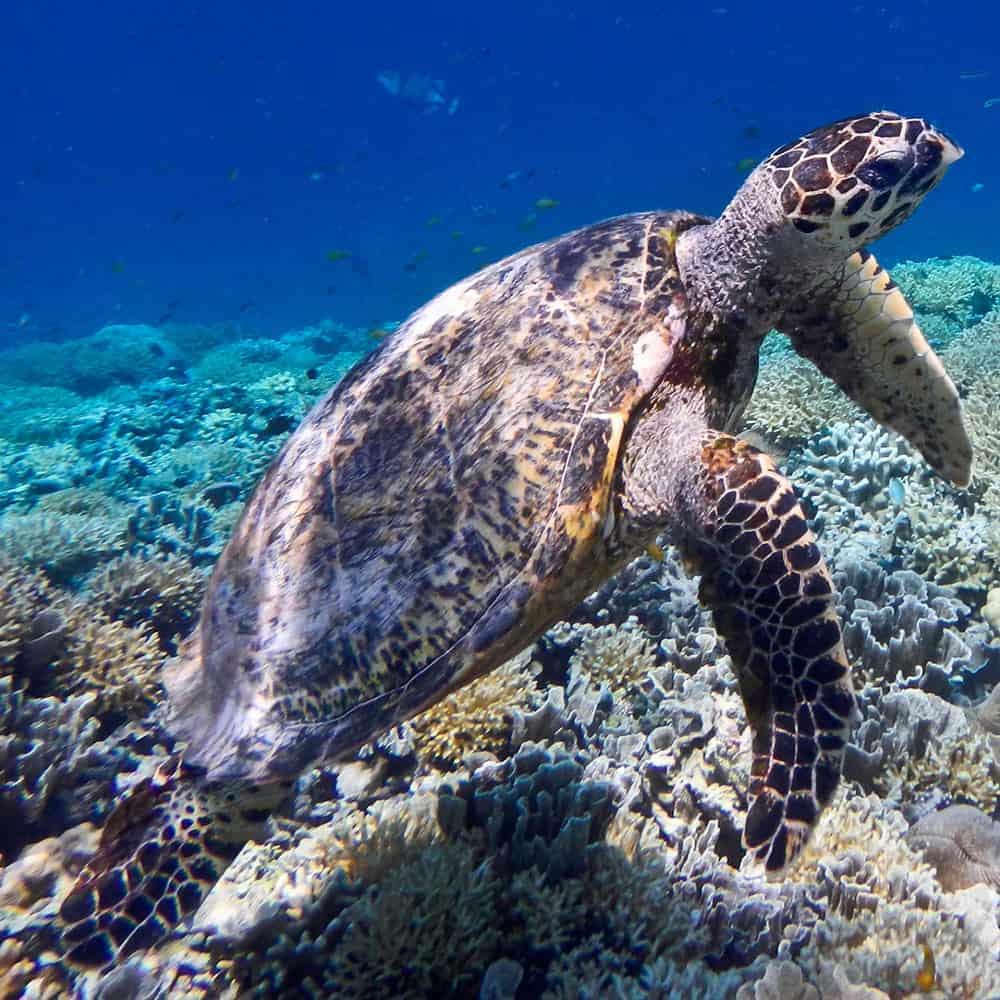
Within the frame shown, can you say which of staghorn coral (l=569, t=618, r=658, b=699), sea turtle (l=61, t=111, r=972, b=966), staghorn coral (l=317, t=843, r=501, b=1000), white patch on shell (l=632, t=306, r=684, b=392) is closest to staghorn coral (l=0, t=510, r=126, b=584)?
sea turtle (l=61, t=111, r=972, b=966)

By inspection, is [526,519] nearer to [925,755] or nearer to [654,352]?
[654,352]

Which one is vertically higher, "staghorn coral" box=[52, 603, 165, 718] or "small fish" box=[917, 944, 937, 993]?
"staghorn coral" box=[52, 603, 165, 718]

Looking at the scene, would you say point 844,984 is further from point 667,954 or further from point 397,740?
point 397,740

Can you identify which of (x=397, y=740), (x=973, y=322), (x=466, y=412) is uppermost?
(x=973, y=322)

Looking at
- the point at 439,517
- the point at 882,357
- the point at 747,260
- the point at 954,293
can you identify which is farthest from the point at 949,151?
the point at 954,293

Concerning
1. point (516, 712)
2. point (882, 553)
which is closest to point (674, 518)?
point (516, 712)

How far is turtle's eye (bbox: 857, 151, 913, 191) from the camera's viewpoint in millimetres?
2439

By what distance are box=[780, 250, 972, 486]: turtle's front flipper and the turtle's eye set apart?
53cm

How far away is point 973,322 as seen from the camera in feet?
31.3

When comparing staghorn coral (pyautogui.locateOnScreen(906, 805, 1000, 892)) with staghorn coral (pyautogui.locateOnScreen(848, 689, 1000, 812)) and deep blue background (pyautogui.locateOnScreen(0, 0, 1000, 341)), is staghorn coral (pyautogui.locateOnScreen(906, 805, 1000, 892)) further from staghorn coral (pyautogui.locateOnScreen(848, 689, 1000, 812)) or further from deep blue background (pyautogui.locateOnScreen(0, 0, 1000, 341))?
deep blue background (pyautogui.locateOnScreen(0, 0, 1000, 341))

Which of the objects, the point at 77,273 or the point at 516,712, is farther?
the point at 77,273

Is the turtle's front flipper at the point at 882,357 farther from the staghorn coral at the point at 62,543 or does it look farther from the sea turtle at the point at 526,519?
the staghorn coral at the point at 62,543

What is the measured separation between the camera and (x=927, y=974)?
2.00 meters

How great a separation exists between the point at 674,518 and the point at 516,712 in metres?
1.39
